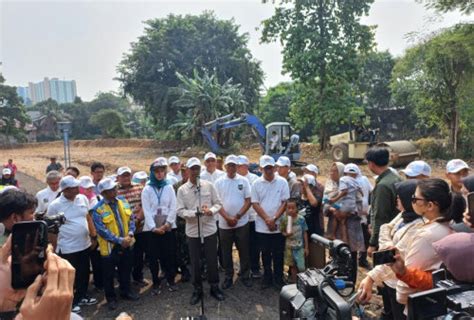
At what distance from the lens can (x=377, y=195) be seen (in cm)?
374

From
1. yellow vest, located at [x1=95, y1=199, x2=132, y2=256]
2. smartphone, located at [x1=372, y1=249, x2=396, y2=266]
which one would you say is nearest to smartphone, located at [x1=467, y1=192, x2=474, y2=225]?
smartphone, located at [x1=372, y1=249, x2=396, y2=266]

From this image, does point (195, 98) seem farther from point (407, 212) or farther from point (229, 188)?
point (407, 212)

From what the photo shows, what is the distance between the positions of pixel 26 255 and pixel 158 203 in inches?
140

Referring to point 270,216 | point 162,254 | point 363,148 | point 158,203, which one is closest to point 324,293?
point 270,216

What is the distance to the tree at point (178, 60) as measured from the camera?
31.5m

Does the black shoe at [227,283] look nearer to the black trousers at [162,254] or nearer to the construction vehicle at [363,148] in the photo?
the black trousers at [162,254]

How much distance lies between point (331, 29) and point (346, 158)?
23.7 ft

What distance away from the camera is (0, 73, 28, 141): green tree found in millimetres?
31531

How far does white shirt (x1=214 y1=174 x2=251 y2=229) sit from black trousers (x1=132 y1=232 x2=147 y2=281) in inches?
42.4

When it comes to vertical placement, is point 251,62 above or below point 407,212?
above

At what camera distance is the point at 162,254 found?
5.02 metres

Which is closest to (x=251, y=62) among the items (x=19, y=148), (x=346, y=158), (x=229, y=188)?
(x=346, y=158)

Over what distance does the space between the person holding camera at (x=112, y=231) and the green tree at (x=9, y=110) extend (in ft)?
107

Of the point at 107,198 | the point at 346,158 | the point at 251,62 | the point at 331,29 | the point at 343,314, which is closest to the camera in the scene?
the point at 343,314
